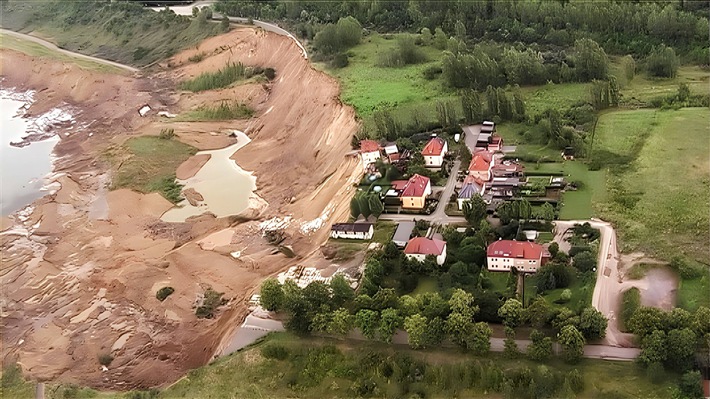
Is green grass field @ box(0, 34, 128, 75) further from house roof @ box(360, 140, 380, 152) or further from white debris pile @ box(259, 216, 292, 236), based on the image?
house roof @ box(360, 140, 380, 152)

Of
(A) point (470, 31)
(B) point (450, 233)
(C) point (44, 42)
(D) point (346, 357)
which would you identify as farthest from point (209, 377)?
(C) point (44, 42)

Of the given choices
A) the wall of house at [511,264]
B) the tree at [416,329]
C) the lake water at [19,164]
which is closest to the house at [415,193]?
the wall of house at [511,264]

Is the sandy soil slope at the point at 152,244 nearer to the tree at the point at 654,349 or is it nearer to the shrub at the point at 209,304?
the shrub at the point at 209,304

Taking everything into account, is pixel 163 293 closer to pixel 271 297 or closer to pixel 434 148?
pixel 271 297

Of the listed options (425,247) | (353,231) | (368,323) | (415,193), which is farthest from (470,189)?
(368,323)

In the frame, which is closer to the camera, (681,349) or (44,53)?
(681,349)

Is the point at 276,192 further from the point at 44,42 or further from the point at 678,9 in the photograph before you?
the point at 44,42
